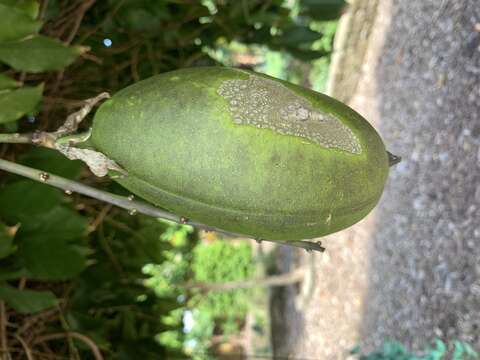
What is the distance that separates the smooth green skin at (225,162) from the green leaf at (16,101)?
0.70 feet

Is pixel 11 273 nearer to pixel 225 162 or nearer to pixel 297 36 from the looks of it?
pixel 225 162

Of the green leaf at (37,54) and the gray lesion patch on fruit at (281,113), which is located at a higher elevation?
the green leaf at (37,54)

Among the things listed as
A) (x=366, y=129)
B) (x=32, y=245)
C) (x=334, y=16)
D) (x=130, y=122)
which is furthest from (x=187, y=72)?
(x=334, y=16)

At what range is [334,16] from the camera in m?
1.44

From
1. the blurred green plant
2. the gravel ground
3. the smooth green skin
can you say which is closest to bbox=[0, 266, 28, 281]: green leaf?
the smooth green skin

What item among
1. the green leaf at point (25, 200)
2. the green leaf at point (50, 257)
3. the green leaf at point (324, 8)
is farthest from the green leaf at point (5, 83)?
the green leaf at point (324, 8)

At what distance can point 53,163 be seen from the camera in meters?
0.94

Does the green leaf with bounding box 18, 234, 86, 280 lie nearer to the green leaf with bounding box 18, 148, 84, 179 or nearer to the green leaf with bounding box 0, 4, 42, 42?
the green leaf with bounding box 18, 148, 84, 179

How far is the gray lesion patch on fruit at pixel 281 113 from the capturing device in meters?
0.55

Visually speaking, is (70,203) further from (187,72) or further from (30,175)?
(187,72)

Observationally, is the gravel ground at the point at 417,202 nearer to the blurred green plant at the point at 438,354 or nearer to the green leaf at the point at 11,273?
the blurred green plant at the point at 438,354

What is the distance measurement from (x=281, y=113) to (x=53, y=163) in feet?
1.64

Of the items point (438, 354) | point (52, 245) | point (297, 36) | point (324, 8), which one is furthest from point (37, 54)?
point (438, 354)

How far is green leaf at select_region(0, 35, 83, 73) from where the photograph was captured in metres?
0.82
